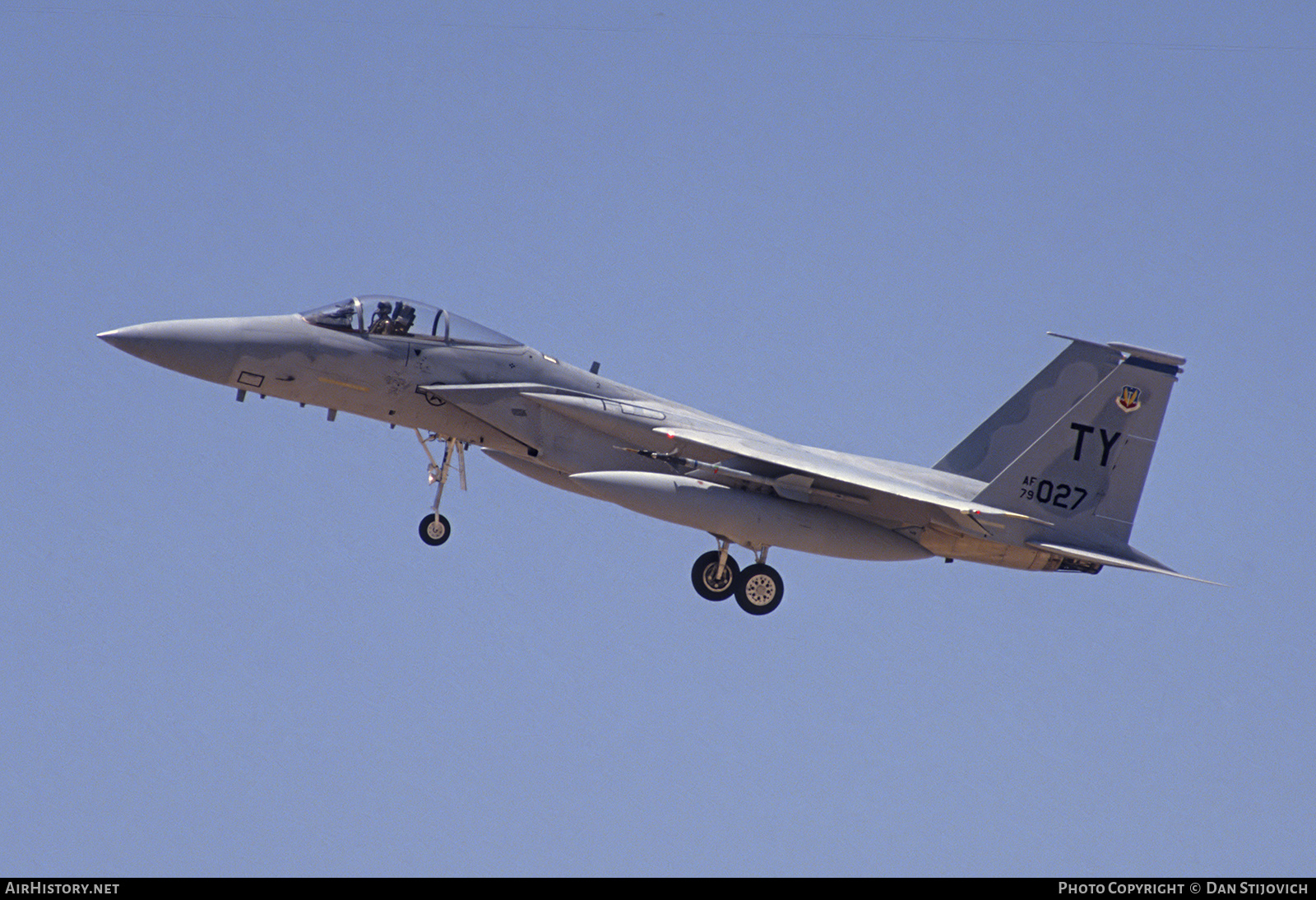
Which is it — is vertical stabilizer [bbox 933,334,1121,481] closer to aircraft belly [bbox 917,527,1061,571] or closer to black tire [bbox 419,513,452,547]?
aircraft belly [bbox 917,527,1061,571]

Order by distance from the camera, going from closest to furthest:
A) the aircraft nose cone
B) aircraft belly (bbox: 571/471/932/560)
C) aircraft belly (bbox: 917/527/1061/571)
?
aircraft belly (bbox: 571/471/932/560)
the aircraft nose cone
aircraft belly (bbox: 917/527/1061/571)

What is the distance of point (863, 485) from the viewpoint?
63.5ft

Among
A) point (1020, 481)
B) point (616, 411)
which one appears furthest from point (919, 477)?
point (616, 411)

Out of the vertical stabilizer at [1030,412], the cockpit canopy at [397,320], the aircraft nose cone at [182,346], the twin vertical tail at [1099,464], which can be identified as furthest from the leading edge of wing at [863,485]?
the aircraft nose cone at [182,346]

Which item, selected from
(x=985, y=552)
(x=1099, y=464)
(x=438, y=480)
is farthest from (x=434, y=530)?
(x=1099, y=464)

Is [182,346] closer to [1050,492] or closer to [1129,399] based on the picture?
[1050,492]

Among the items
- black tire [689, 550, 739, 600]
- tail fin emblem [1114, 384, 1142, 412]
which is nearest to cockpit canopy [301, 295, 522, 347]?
black tire [689, 550, 739, 600]

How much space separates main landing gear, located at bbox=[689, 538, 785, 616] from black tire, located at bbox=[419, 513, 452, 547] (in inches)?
126

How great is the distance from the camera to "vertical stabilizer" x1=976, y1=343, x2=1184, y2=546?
20656 millimetres

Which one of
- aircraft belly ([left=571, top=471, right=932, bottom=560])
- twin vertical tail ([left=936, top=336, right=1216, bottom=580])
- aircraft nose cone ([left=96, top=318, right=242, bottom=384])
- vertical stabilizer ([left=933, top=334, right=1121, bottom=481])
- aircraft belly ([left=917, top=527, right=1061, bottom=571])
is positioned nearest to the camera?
Result: aircraft belly ([left=571, top=471, right=932, bottom=560])

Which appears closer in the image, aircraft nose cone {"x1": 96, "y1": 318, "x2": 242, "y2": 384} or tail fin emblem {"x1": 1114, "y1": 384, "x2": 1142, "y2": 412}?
aircraft nose cone {"x1": 96, "y1": 318, "x2": 242, "y2": 384}

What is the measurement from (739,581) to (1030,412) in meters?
4.92
